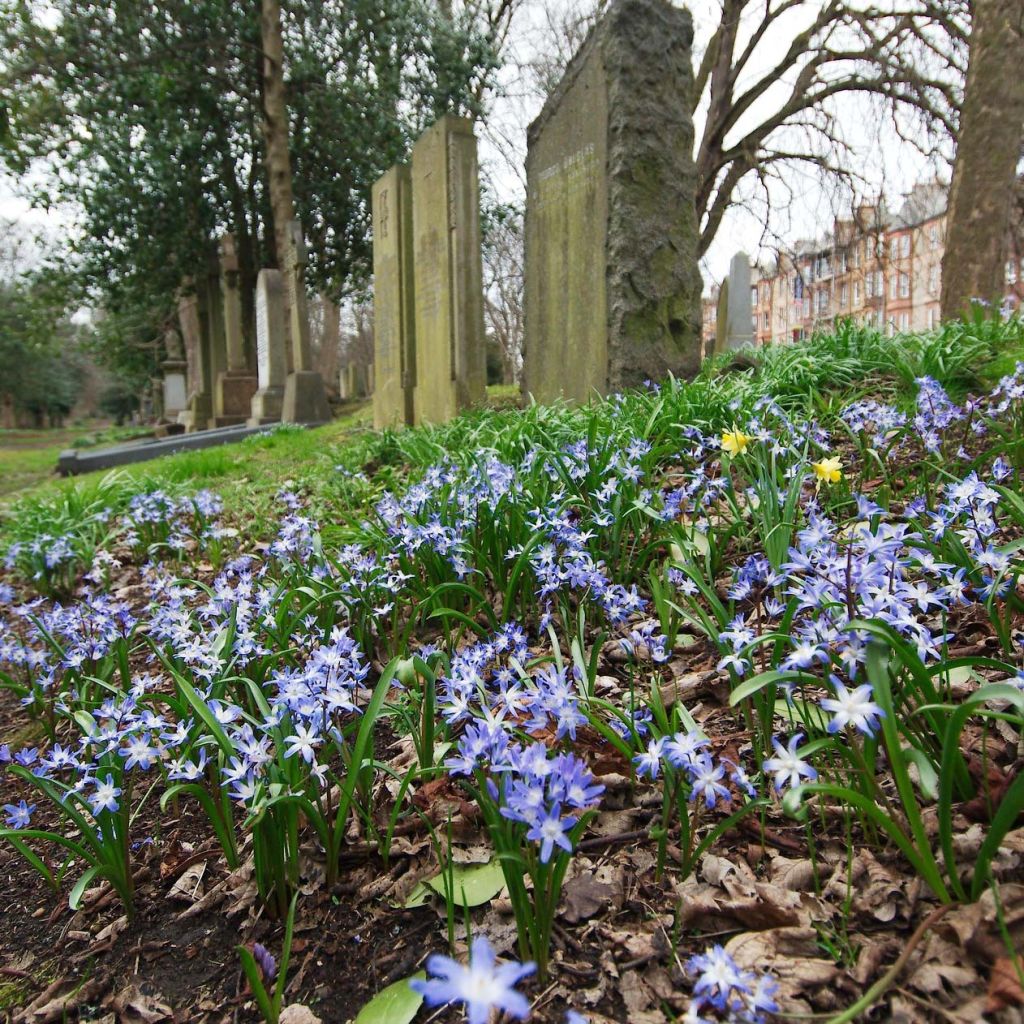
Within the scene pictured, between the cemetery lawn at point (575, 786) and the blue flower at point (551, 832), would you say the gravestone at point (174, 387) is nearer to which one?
the cemetery lawn at point (575, 786)

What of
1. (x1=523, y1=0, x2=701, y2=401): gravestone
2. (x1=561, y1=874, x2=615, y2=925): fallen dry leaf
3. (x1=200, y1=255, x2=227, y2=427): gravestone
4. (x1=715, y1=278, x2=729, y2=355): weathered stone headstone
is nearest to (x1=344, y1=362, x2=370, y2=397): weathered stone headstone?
→ (x1=200, y1=255, x2=227, y2=427): gravestone

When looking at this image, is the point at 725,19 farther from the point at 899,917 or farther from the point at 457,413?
the point at 899,917

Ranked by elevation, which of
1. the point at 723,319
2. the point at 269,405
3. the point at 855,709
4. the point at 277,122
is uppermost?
the point at 277,122

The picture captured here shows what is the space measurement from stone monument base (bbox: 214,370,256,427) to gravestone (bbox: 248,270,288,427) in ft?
7.93

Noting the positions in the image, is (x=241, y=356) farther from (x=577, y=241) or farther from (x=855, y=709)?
(x=855, y=709)

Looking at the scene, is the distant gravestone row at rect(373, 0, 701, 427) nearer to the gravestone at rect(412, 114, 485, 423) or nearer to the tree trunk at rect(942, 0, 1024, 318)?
the gravestone at rect(412, 114, 485, 423)

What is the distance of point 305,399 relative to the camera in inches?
→ 552

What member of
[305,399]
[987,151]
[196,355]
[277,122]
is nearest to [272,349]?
[305,399]

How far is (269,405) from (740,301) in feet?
30.9

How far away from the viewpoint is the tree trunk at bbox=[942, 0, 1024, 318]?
6.56 m

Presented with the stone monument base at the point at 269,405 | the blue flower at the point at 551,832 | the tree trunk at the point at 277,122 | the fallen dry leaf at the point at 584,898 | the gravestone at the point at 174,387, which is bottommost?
the fallen dry leaf at the point at 584,898

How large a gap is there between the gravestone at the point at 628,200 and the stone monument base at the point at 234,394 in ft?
43.6

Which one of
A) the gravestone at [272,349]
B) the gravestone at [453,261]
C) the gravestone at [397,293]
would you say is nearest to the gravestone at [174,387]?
the gravestone at [272,349]

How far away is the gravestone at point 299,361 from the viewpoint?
13992 millimetres
